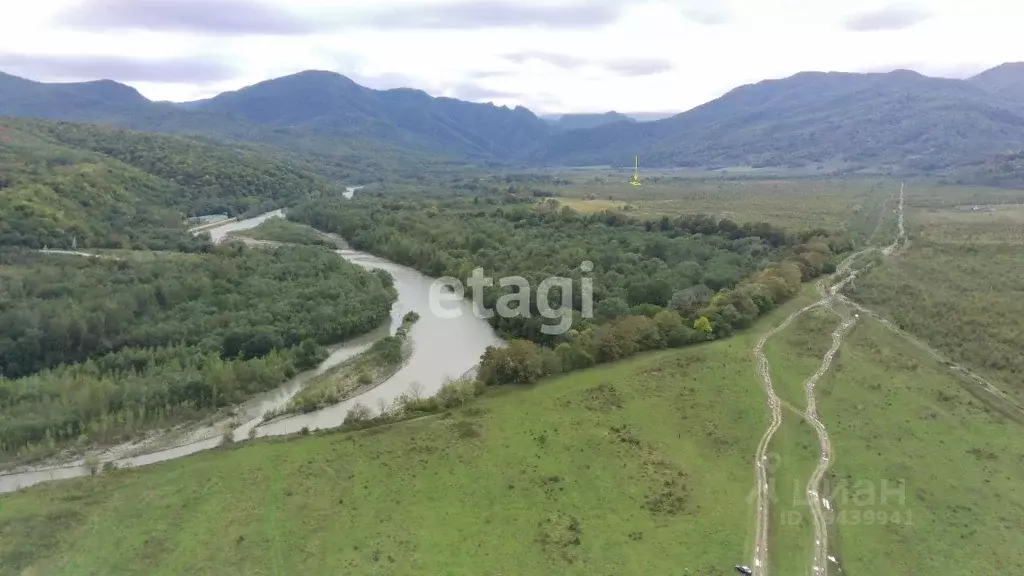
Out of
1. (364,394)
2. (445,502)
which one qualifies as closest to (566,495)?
(445,502)

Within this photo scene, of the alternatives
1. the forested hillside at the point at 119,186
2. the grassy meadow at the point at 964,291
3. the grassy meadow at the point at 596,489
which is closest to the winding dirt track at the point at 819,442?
the grassy meadow at the point at 596,489

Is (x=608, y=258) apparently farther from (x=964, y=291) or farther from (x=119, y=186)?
(x=119, y=186)

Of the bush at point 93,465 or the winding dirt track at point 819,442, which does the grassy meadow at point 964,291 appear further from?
the bush at point 93,465

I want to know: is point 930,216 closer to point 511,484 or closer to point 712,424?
point 712,424

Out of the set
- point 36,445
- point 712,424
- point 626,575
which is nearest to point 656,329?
point 712,424

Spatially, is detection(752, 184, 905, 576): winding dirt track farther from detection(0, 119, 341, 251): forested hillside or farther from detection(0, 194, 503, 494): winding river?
detection(0, 119, 341, 251): forested hillside
